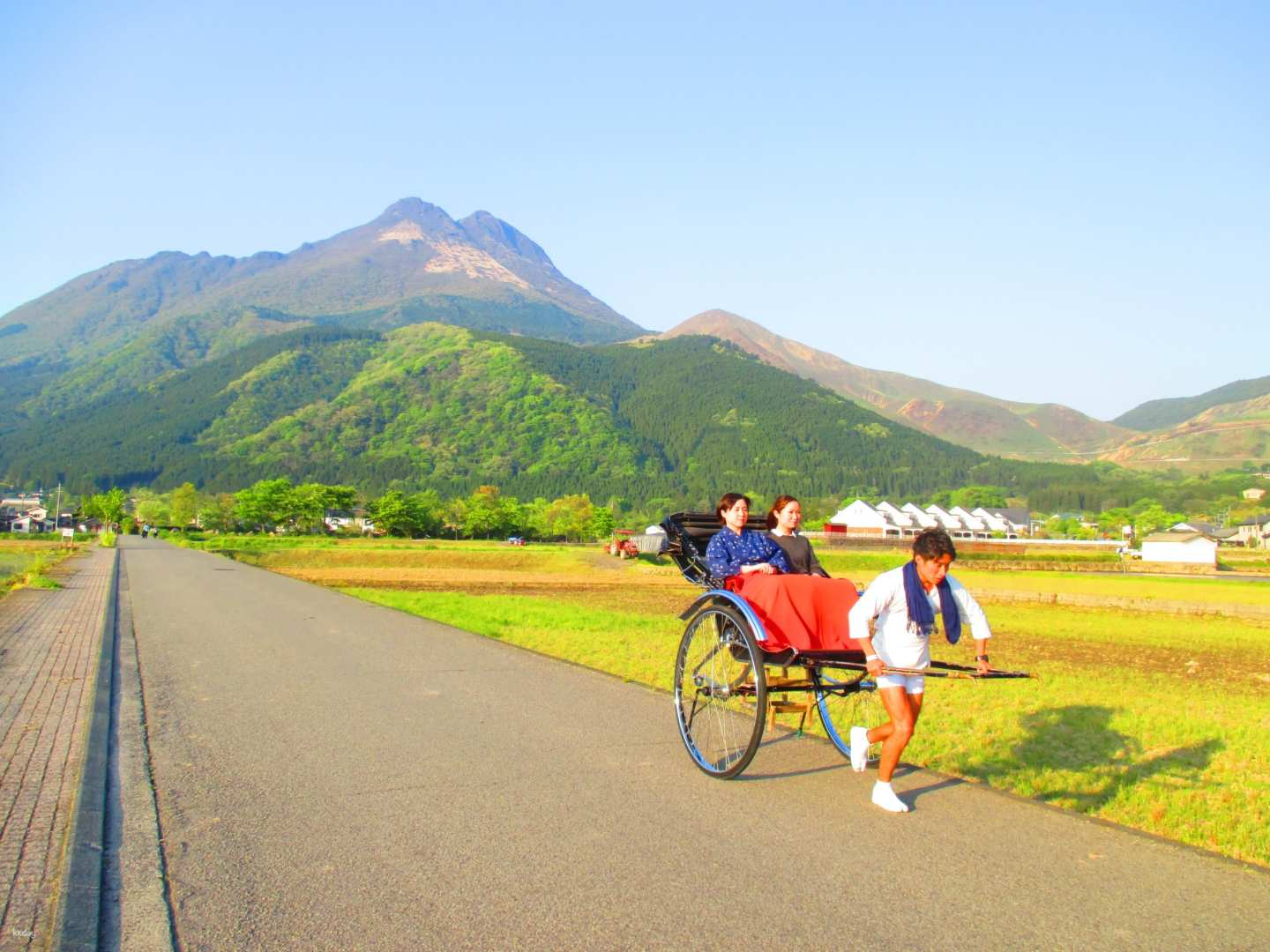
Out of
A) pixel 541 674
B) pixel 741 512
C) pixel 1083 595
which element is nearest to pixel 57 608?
pixel 541 674

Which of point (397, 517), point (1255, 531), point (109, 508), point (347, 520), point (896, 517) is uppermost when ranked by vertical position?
point (109, 508)

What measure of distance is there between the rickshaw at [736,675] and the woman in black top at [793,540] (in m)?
0.56

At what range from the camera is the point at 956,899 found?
154 inches

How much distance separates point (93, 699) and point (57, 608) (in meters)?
11.9

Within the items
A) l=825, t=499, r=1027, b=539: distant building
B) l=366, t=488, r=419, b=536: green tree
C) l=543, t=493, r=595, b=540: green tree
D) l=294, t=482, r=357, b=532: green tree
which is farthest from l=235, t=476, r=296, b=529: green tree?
l=825, t=499, r=1027, b=539: distant building

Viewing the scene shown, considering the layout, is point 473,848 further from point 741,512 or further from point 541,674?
point 541,674

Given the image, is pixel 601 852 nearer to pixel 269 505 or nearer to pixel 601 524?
pixel 269 505

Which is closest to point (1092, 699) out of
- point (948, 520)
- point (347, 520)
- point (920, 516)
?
Result: point (347, 520)

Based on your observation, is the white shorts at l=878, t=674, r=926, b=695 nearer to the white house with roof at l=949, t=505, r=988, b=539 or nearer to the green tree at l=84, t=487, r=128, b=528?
the green tree at l=84, t=487, r=128, b=528

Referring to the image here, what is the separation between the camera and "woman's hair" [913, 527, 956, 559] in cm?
513

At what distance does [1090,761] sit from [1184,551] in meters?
85.7

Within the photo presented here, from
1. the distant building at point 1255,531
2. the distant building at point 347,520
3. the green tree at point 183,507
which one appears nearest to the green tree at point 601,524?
the distant building at point 347,520

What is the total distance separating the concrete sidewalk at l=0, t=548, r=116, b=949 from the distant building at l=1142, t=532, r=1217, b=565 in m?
79.9

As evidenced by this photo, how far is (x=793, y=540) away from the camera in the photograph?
6914mm
